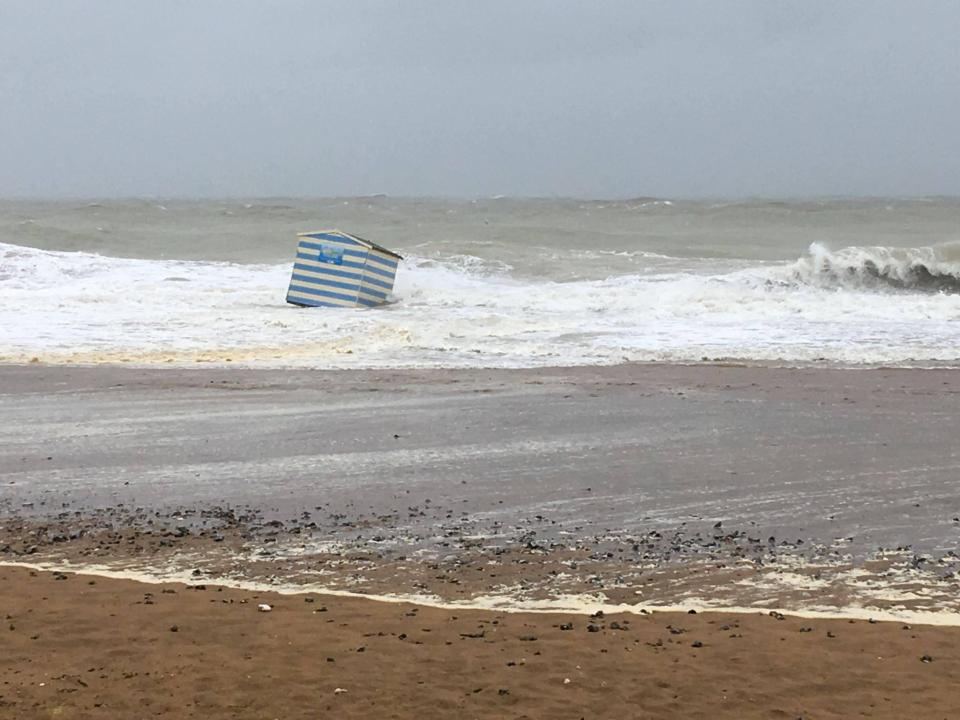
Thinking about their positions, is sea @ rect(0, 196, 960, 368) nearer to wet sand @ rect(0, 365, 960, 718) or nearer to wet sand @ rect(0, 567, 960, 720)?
wet sand @ rect(0, 365, 960, 718)

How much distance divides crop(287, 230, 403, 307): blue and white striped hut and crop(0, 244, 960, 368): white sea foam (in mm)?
610

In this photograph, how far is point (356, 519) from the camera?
636 centimetres

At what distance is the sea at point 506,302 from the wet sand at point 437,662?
8.77m

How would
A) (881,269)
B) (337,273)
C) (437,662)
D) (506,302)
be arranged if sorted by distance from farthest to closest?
(881,269), (506,302), (337,273), (437,662)

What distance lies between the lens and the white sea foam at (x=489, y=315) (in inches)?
570

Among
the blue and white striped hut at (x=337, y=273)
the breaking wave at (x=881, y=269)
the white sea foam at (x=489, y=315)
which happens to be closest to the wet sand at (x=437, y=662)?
the white sea foam at (x=489, y=315)

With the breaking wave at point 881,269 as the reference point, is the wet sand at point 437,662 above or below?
below

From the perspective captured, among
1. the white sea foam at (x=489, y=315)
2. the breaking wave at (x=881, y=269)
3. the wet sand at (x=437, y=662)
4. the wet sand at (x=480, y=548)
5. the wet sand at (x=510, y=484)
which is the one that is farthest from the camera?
the breaking wave at (x=881, y=269)

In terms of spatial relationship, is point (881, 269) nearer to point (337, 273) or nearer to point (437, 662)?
point (337, 273)

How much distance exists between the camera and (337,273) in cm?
2097

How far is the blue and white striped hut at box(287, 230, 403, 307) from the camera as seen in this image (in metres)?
20.8

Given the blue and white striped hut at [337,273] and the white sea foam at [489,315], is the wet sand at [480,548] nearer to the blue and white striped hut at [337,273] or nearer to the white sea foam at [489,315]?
Result: the white sea foam at [489,315]

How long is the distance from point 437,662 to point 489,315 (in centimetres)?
1501

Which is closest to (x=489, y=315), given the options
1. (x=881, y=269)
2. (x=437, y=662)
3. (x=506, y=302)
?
(x=506, y=302)
